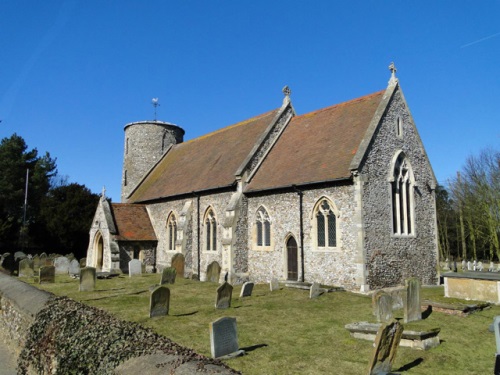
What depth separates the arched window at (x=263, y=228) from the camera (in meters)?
18.2

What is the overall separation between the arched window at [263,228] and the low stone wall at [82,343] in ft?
36.2

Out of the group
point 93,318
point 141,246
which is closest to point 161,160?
point 141,246

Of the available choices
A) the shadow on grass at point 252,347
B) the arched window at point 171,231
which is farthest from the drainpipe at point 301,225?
the arched window at point 171,231

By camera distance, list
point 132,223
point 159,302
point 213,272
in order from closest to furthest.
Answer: point 159,302, point 213,272, point 132,223

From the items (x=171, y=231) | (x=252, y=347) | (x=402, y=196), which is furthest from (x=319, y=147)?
(x=252, y=347)

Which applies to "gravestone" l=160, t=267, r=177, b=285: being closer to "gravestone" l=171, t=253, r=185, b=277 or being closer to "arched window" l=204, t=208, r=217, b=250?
"gravestone" l=171, t=253, r=185, b=277

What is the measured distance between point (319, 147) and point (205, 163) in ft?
27.2

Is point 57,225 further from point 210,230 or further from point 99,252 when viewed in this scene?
point 210,230

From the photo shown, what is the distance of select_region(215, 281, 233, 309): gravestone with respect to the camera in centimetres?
1205

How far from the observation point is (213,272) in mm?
18594

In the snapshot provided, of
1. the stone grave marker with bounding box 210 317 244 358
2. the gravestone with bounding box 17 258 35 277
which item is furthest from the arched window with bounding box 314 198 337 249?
the gravestone with bounding box 17 258 35 277

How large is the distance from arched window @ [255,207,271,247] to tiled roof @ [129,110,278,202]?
211cm

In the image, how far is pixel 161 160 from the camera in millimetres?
31484

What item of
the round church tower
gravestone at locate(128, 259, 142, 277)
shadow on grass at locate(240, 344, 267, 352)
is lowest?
shadow on grass at locate(240, 344, 267, 352)
